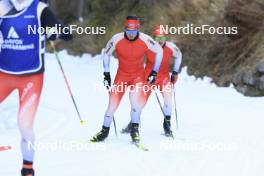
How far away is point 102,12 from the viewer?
21812 mm

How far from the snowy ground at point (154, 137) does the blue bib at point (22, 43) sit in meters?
1.41

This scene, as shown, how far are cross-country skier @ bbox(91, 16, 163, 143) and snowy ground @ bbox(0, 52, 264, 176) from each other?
0.41m

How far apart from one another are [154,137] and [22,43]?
11.9 feet

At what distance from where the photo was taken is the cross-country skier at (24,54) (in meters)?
5.80

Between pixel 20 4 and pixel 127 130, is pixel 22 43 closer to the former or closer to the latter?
pixel 20 4

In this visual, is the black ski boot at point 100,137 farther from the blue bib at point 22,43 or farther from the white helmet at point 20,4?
the white helmet at point 20,4

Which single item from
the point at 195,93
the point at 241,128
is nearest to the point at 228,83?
the point at 195,93

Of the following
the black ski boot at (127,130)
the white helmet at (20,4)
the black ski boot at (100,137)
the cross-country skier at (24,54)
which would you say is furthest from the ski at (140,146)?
the white helmet at (20,4)

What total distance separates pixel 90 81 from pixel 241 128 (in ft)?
22.2

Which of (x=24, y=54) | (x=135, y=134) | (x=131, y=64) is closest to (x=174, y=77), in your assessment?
(x=131, y=64)

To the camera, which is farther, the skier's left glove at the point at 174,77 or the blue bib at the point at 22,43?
the skier's left glove at the point at 174,77

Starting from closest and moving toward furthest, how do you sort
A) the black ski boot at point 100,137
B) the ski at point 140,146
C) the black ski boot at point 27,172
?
the black ski boot at point 27,172
the ski at point 140,146
the black ski boot at point 100,137

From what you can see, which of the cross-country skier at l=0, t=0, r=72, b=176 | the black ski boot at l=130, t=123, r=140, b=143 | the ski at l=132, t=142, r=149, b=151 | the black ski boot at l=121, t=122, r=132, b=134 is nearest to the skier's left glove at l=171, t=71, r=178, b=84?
the black ski boot at l=121, t=122, r=132, b=134

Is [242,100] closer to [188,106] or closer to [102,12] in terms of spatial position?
[188,106]
